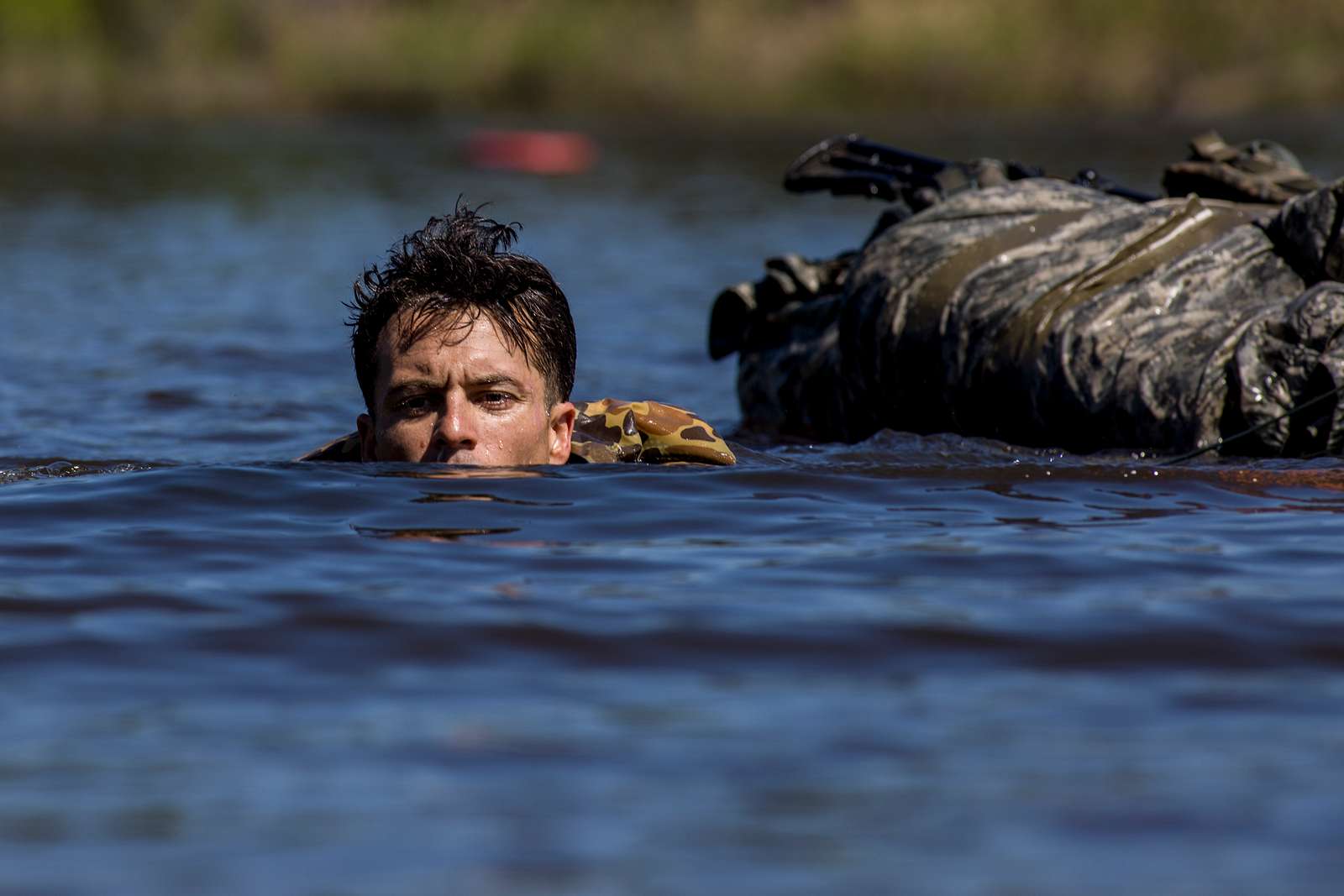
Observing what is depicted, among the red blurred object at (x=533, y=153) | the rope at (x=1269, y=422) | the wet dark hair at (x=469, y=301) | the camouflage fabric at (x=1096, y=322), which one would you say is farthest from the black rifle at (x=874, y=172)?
the red blurred object at (x=533, y=153)

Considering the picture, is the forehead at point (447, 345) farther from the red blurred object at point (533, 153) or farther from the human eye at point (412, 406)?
the red blurred object at point (533, 153)

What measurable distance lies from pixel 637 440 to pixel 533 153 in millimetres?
23118

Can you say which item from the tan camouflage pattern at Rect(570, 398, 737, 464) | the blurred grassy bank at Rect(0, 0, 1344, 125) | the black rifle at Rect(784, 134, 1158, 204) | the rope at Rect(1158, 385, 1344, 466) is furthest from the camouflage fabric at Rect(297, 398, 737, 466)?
the blurred grassy bank at Rect(0, 0, 1344, 125)

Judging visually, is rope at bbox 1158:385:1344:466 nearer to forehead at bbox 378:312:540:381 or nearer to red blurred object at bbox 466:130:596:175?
forehead at bbox 378:312:540:381

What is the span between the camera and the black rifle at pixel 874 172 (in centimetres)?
775

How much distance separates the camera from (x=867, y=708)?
3.24 metres

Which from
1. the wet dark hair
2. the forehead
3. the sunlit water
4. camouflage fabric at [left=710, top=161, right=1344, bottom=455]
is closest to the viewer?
the sunlit water

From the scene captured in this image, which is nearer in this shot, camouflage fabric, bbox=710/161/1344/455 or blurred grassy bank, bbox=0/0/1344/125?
camouflage fabric, bbox=710/161/1344/455

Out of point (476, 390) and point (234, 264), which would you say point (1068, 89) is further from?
point (476, 390)

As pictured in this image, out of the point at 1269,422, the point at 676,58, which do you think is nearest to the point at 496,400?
the point at 1269,422

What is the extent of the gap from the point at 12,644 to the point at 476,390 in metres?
1.55

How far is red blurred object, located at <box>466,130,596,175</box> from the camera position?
2750 centimetres

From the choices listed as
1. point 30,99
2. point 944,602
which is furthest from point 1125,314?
point 30,99

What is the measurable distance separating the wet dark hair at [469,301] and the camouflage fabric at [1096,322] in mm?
1881
